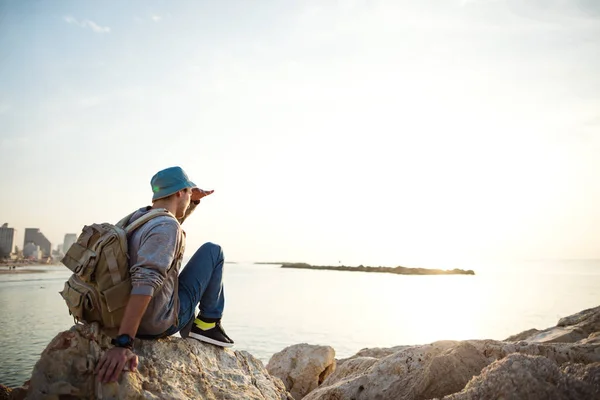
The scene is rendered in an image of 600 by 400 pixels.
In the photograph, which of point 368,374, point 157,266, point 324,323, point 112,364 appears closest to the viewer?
point 112,364

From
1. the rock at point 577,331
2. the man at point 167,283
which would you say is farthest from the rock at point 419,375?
the rock at point 577,331

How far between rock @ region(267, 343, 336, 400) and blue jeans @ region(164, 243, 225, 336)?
4008mm

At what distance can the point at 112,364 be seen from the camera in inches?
113

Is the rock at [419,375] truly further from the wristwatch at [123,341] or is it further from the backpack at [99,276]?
the backpack at [99,276]

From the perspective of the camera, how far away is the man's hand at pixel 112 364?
284 cm

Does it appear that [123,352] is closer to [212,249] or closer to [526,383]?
[212,249]

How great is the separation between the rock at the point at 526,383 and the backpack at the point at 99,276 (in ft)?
7.52

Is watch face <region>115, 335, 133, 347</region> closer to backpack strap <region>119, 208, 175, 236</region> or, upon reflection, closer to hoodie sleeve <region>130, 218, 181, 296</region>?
hoodie sleeve <region>130, 218, 181, 296</region>

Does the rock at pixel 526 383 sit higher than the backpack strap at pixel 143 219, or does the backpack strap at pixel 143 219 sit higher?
the backpack strap at pixel 143 219

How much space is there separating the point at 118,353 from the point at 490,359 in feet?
9.77

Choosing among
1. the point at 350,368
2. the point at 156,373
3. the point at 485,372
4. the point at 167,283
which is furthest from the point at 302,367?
the point at 485,372

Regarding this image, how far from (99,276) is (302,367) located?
523 centimetres

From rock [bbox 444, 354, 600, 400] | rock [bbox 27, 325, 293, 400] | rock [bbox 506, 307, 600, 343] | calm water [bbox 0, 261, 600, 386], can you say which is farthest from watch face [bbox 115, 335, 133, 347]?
calm water [bbox 0, 261, 600, 386]

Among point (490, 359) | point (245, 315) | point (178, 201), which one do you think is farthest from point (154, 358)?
point (245, 315)
